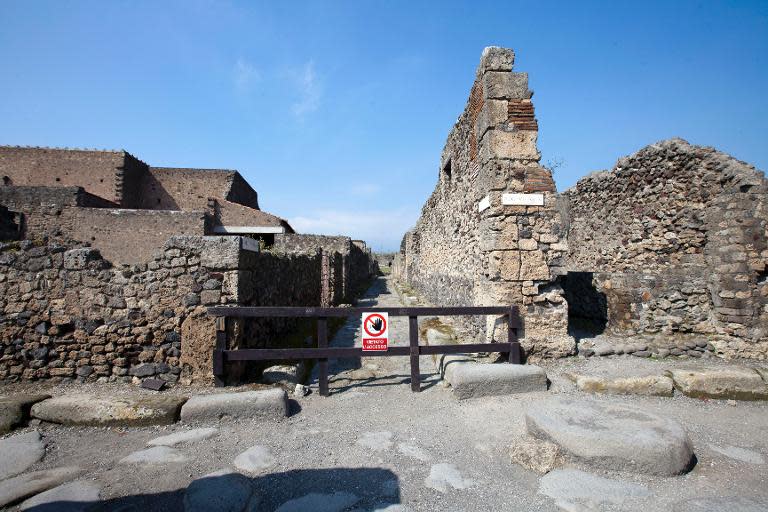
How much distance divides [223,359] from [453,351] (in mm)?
3069

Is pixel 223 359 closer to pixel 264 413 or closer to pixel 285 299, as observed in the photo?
pixel 264 413

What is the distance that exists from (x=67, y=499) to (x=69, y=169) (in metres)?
32.1

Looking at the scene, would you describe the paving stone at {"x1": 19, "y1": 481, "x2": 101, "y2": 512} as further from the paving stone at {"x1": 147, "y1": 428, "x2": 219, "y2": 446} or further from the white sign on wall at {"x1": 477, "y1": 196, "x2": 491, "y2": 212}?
the white sign on wall at {"x1": 477, "y1": 196, "x2": 491, "y2": 212}

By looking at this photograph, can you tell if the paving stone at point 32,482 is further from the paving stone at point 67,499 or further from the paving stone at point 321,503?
the paving stone at point 321,503

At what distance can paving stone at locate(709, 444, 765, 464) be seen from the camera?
303 cm

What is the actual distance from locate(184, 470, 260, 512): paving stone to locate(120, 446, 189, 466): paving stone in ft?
1.76

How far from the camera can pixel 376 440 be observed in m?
3.43

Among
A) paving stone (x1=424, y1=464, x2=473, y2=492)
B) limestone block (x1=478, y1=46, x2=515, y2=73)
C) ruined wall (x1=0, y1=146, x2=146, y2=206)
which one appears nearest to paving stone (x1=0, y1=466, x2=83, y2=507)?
paving stone (x1=424, y1=464, x2=473, y2=492)

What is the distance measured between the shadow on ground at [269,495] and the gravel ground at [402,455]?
12 millimetres

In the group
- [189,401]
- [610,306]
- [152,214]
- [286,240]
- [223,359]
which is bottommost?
[189,401]

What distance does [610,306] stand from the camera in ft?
24.7

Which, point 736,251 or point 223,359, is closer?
point 223,359

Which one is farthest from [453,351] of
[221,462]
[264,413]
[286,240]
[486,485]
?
[286,240]

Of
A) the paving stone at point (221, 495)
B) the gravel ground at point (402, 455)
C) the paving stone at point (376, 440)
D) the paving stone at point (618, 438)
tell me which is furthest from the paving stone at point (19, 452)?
the paving stone at point (618, 438)
